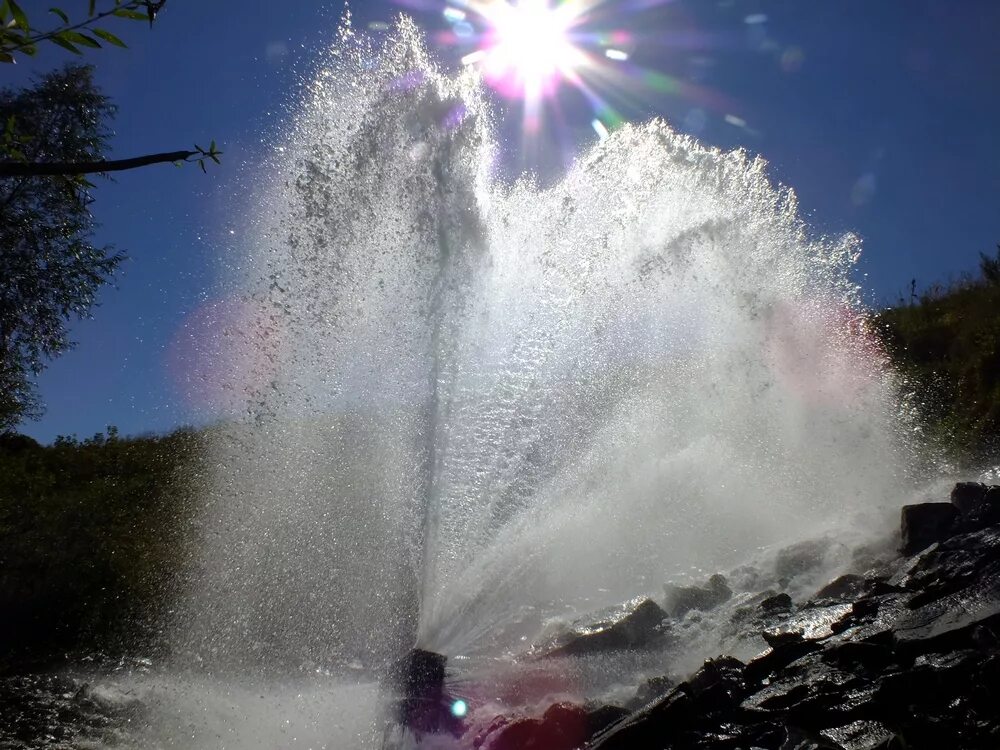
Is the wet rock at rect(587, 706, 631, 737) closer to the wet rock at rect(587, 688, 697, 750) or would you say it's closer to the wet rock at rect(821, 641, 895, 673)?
the wet rock at rect(587, 688, 697, 750)

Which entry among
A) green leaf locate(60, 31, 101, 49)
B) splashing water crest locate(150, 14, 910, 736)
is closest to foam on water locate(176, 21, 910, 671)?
splashing water crest locate(150, 14, 910, 736)

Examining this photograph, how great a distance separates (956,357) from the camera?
23484mm

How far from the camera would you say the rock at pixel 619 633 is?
406 inches

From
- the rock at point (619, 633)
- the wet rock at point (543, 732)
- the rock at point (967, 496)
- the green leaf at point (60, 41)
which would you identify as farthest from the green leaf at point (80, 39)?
the rock at point (967, 496)

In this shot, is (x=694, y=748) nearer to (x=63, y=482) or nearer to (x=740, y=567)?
(x=740, y=567)

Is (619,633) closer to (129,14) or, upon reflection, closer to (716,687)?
(716,687)

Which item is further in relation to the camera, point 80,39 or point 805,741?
point 805,741

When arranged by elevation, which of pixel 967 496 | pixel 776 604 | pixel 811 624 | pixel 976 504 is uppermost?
pixel 967 496

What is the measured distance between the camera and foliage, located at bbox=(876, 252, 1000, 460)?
1875 centimetres

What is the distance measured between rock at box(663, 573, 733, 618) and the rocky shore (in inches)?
75.8

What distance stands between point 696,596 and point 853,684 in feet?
18.3

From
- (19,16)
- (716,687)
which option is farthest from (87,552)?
(19,16)

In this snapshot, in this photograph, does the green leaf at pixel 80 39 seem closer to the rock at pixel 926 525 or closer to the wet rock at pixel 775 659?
the wet rock at pixel 775 659

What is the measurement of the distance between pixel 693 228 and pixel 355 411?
1004 centimetres
